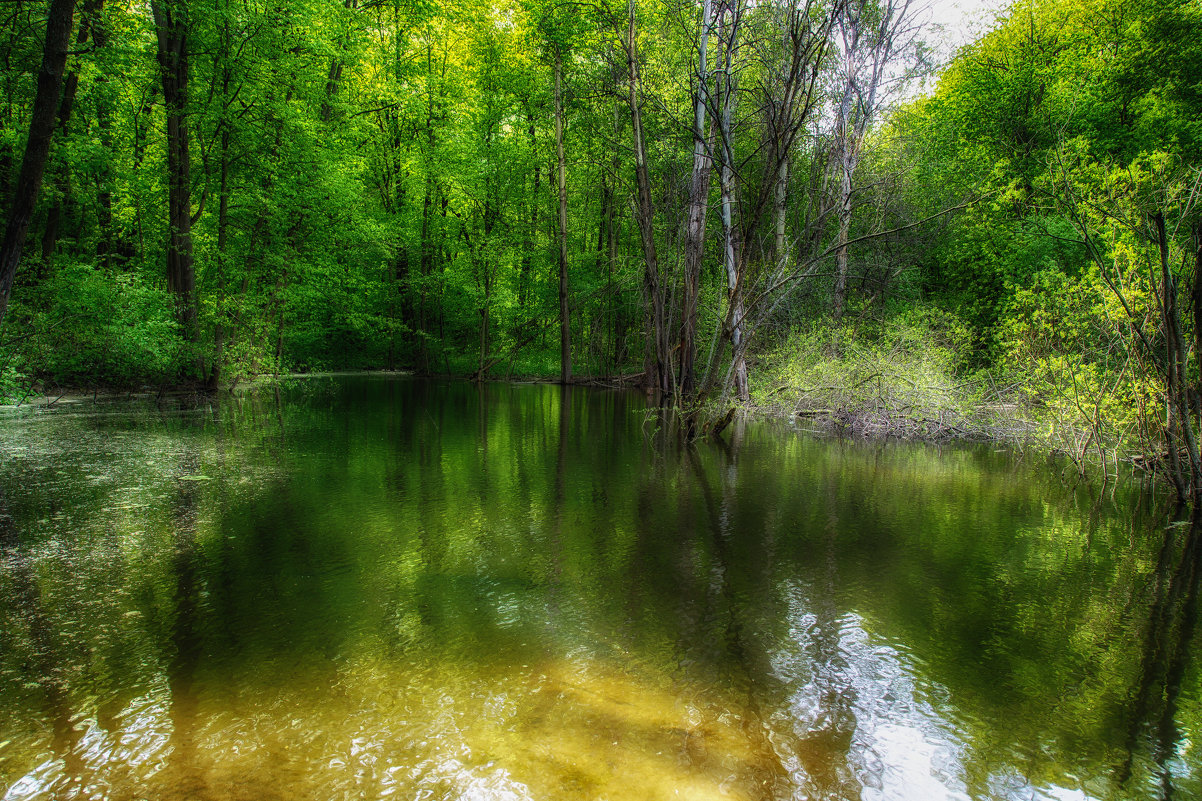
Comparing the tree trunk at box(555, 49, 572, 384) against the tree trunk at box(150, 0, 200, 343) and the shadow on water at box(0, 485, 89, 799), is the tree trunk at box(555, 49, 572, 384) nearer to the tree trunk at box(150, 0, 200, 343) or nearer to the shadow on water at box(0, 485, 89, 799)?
the tree trunk at box(150, 0, 200, 343)

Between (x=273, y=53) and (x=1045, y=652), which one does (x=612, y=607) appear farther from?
(x=273, y=53)

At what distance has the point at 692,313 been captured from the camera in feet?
36.9

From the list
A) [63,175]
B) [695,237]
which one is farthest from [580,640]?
[63,175]

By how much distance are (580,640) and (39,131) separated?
7.27 metres

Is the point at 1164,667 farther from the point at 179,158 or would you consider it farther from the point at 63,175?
the point at 63,175

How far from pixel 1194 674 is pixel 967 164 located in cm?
1867

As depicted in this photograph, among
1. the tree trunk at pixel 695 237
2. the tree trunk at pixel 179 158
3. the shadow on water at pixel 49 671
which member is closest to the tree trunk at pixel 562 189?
the tree trunk at pixel 695 237

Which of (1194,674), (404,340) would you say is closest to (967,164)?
(1194,674)

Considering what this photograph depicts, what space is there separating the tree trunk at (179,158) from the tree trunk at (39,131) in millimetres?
8699

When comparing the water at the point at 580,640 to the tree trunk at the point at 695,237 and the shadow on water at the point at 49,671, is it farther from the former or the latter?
the tree trunk at the point at 695,237

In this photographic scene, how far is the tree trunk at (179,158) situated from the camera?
14297mm

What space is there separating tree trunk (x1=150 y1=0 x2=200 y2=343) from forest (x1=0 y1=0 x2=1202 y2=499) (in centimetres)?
8

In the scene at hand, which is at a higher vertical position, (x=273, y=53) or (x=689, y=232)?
(x=273, y=53)

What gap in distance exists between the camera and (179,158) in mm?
14641
